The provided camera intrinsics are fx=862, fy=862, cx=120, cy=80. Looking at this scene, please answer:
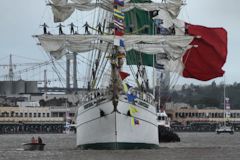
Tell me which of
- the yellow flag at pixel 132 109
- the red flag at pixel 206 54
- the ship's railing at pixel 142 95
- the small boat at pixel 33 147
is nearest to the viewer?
the yellow flag at pixel 132 109

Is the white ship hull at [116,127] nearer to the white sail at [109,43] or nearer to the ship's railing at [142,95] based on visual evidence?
the ship's railing at [142,95]

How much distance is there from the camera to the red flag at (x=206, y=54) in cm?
10969

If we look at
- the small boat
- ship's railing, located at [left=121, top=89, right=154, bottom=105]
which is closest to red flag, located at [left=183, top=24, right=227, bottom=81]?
ship's railing, located at [left=121, top=89, right=154, bottom=105]

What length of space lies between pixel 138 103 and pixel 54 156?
11.2m

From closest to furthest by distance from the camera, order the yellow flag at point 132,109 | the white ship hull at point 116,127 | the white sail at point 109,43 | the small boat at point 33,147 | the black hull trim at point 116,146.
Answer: the white ship hull at point 116,127 → the black hull trim at point 116,146 → the yellow flag at point 132,109 → the small boat at point 33,147 → the white sail at point 109,43

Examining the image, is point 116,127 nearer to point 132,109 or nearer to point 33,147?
point 132,109

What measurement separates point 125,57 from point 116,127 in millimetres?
9180

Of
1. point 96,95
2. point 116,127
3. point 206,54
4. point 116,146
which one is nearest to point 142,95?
point 96,95

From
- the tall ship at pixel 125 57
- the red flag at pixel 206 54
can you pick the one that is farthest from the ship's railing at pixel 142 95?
the red flag at pixel 206 54

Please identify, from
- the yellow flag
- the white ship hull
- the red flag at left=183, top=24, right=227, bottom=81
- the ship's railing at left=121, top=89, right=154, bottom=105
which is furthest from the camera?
the red flag at left=183, top=24, right=227, bottom=81

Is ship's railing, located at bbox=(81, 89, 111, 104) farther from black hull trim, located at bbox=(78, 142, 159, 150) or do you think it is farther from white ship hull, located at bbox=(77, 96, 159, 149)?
black hull trim, located at bbox=(78, 142, 159, 150)

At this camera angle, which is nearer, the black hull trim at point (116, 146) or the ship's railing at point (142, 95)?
the black hull trim at point (116, 146)

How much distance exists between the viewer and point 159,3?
352 ft

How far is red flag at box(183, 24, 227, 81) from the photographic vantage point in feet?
360
